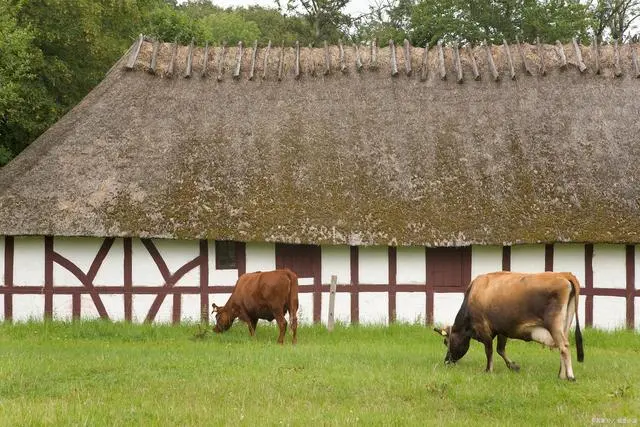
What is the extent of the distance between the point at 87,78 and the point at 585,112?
17.0 metres

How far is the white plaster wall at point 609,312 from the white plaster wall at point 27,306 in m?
12.6

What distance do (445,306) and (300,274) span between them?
3440 millimetres

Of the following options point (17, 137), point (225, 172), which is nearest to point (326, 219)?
point (225, 172)

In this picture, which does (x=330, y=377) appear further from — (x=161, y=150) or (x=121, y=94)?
(x=121, y=94)

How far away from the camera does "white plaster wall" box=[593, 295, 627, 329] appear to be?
16.8 m

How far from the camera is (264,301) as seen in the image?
1391cm

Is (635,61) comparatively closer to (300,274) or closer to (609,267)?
(609,267)

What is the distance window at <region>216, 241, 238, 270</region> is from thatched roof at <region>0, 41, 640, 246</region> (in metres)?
1.01

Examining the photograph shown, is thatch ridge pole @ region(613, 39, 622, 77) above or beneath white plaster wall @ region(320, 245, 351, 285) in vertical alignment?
above

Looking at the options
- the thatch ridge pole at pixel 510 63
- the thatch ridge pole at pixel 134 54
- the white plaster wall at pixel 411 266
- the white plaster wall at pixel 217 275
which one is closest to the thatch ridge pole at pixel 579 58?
the thatch ridge pole at pixel 510 63

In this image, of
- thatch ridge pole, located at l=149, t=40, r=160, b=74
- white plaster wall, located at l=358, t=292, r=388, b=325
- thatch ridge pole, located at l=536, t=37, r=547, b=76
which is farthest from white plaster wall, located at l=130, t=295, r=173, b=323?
thatch ridge pole, located at l=536, t=37, r=547, b=76

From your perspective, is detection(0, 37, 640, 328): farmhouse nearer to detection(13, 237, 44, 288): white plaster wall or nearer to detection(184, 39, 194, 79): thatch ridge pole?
detection(13, 237, 44, 288): white plaster wall

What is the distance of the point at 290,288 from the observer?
13.7 metres

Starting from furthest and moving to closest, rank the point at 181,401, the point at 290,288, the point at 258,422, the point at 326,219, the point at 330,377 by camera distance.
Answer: the point at 326,219 < the point at 290,288 < the point at 330,377 < the point at 181,401 < the point at 258,422
